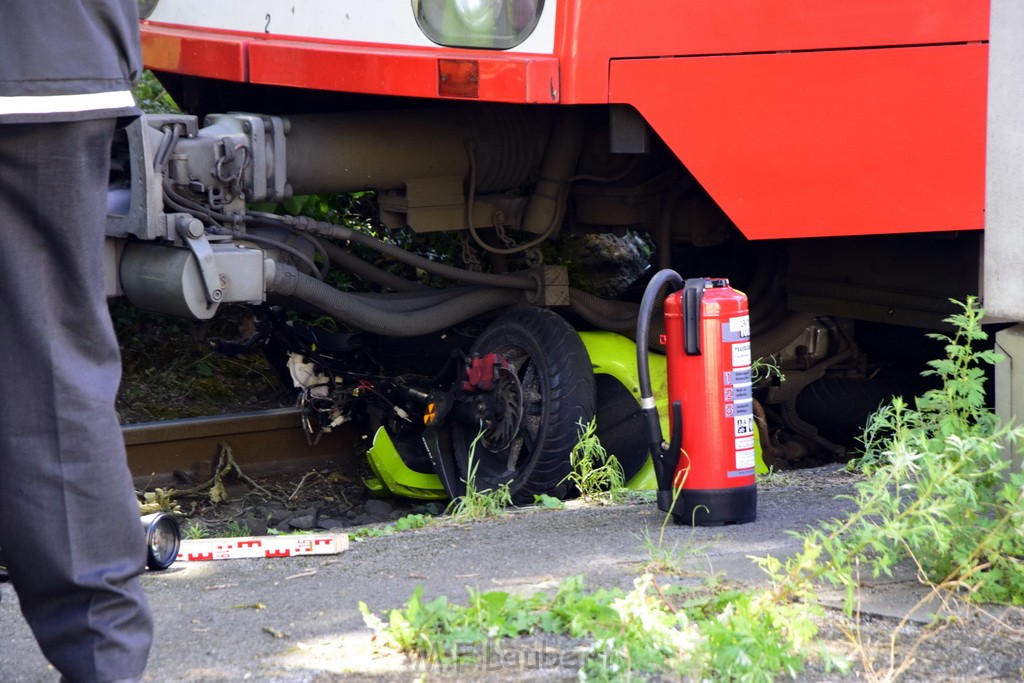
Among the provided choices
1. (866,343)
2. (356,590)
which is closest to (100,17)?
(356,590)

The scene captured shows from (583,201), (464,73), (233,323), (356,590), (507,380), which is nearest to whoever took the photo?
(356,590)

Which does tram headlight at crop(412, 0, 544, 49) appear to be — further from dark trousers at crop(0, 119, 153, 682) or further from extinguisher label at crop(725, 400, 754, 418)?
dark trousers at crop(0, 119, 153, 682)

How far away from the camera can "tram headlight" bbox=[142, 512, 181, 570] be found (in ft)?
8.83

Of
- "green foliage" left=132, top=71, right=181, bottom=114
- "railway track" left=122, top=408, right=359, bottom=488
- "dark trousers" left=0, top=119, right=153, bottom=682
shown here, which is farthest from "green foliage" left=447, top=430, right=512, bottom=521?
"green foliage" left=132, top=71, right=181, bottom=114

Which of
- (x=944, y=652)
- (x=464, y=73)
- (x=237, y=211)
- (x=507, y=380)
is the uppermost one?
(x=464, y=73)

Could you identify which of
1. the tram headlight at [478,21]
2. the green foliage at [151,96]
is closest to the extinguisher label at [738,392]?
the tram headlight at [478,21]

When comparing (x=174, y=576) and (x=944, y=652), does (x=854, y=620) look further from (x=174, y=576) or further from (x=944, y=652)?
(x=174, y=576)

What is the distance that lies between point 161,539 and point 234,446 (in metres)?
1.88

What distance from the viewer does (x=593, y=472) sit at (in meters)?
3.59

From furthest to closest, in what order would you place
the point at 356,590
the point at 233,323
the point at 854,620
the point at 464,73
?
1. the point at 233,323
2. the point at 464,73
3. the point at 356,590
4. the point at 854,620

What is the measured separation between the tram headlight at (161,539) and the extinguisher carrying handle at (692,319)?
133cm

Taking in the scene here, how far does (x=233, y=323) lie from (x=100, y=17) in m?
3.63

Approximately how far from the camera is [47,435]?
1780mm

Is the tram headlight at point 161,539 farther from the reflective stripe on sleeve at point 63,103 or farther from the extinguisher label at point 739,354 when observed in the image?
the extinguisher label at point 739,354
